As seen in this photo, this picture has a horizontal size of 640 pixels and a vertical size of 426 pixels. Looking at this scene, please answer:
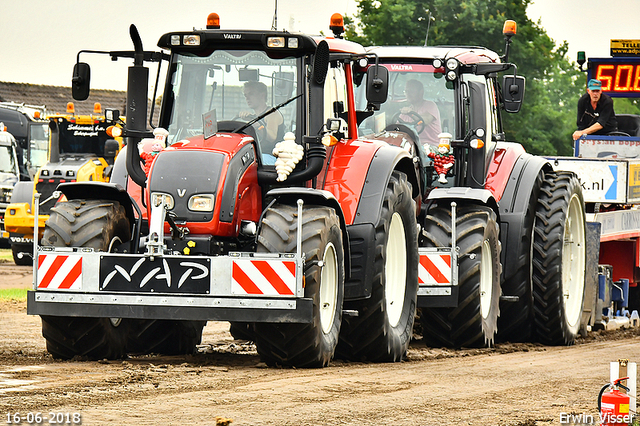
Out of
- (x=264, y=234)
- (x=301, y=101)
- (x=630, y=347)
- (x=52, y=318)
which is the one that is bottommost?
(x=630, y=347)

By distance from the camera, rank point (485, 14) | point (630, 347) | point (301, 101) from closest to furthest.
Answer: point (301, 101) → point (630, 347) → point (485, 14)

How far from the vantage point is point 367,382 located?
810cm

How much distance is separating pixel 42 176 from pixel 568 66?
35.1 meters

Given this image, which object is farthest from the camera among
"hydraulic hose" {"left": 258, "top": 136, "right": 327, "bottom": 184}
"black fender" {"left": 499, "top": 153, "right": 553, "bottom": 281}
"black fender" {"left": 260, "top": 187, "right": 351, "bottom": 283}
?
"black fender" {"left": 499, "top": 153, "right": 553, "bottom": 281}

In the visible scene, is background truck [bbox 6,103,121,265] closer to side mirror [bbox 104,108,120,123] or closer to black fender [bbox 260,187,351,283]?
side mirror [bbox 104,108,120,123]

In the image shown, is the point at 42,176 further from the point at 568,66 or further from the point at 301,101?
the point at 568,66

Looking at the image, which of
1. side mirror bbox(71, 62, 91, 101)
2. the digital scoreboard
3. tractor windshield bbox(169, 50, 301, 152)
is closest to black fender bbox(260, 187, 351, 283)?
tractor windshield bbox(169, 50, 301, 152)

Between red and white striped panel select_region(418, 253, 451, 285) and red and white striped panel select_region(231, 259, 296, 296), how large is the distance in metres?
2.80

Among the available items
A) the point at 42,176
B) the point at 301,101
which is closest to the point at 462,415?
the point at 301,101

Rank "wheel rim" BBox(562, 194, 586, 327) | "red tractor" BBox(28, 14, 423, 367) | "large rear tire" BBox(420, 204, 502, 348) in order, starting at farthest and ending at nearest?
"wheel rim" BBox(562, 194, 586, 327), "large rear tire" BBox(420, 204, 502, 348), "red tractor" BBox(28, 14, 423, 367)

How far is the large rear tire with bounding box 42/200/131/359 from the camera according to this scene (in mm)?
8664

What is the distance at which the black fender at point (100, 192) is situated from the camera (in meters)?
8.97

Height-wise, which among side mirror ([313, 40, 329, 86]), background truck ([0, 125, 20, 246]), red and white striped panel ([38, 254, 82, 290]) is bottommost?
background truck ([0, 125, 20, 246])

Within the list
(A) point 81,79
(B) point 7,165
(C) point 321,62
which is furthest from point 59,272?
(B) point 7,165
